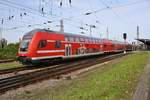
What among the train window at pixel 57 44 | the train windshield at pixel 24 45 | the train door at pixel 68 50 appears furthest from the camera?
the train door at pixel 68 50

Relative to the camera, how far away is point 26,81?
13.8 metres

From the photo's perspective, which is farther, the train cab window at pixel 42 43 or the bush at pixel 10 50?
the bush at pixel 10 50

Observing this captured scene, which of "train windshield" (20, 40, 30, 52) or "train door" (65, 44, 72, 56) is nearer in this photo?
"train windshield" (20, 40, 30, 52)

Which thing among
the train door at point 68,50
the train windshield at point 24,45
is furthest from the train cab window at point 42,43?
the train door at point 68,50

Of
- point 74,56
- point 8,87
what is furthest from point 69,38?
point 8,87

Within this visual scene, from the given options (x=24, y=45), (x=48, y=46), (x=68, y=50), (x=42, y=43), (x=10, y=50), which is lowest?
(x=10, y=50)

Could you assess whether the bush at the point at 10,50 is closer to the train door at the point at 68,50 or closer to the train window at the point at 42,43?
the train door at the point at 68,50

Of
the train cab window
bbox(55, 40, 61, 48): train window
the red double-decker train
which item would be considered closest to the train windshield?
the red double-decker train

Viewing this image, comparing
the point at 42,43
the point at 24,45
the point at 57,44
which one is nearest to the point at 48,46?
the point at 42,43

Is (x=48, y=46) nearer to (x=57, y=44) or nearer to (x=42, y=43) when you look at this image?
(x=42, y=43)

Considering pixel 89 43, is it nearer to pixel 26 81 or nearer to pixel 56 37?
pixel 56 37

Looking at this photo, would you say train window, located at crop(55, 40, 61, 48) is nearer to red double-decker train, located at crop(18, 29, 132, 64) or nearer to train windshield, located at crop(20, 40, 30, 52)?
red double-decker train, located at crop(18, 29, 132, 64)

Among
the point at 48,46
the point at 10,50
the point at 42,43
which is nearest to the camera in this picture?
the point at 42,43

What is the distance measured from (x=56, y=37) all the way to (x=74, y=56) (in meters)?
4.78
